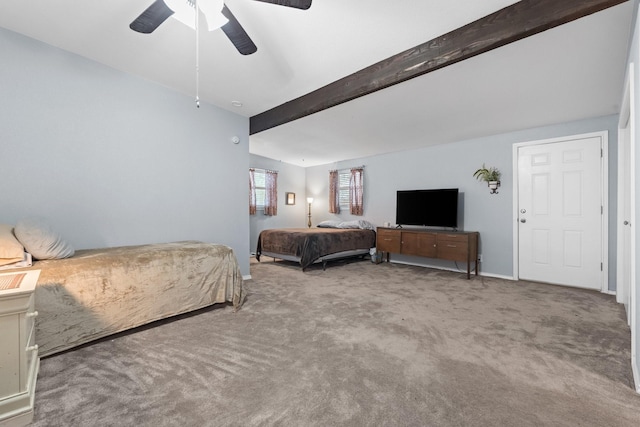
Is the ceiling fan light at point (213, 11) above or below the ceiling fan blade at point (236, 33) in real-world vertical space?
above

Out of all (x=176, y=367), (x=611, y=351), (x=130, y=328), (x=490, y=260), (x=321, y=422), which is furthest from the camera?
(x=490, y=260)

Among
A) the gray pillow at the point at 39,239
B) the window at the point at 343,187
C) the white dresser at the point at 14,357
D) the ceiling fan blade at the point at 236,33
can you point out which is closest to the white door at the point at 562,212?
the window at the point at 343,187

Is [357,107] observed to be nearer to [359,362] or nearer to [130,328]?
[359,362]

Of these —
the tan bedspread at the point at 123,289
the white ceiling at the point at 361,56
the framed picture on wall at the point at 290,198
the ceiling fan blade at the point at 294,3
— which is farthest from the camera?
the framed picture on wall at the point at 290,198

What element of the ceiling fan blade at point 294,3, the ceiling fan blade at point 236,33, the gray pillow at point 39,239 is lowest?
the gray pillow at point 39,239

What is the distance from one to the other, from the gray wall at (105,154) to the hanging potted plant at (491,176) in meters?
3.98

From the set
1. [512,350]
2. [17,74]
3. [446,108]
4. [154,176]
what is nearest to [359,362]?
[512,350]

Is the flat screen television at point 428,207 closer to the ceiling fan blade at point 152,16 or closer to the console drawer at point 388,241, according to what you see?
the console drawer at point 388,241

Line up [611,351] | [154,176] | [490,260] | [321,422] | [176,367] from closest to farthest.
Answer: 1. [321,422]
2. [176,367]
3. [611,351]
4. [154,176]
5. [490,260]

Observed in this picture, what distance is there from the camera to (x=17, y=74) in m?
2.30

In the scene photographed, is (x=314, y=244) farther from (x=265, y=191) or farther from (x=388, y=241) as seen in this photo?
(x=265, y=191)

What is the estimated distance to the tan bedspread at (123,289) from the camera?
1.84 m

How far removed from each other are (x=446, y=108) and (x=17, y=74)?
169 inches

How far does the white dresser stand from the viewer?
125cm
